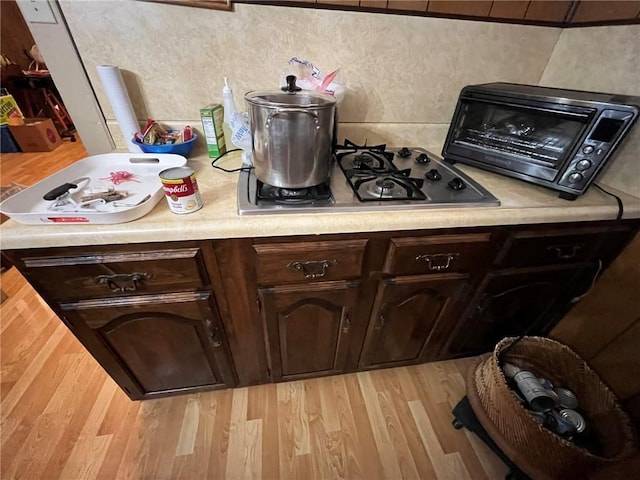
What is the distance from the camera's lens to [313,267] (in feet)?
2.42

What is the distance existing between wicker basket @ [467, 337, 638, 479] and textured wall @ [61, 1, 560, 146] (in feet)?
3.10

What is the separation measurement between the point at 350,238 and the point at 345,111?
612mm

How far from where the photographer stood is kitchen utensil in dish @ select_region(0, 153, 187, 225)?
0.59m

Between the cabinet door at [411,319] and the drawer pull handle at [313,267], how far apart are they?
0.20 m

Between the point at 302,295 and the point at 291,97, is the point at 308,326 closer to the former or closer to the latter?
the point at 302,295

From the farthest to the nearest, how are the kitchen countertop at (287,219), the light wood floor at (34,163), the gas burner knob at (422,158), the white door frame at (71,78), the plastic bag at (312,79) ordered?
the light wood floor at (34,163), the gas burner knob at (422,158), the plastic bag at (312,79), the white door frame at (71,78), the kitchen countertop at (287,219)

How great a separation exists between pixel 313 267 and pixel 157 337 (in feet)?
1.71

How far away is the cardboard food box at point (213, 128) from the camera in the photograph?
0.90 metres

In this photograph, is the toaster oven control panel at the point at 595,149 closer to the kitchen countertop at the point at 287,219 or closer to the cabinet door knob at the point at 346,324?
the kitchen countertop at the point at 287,219

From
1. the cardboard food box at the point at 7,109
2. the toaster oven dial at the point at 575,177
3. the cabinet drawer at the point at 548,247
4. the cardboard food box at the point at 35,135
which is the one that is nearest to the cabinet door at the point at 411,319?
the cabinet drawer at the point at 548,247

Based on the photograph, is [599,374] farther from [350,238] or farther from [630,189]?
[350,238]

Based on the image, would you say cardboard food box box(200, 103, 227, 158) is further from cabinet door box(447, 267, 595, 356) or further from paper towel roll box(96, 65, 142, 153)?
cabinet door box(447, 267, 595, 356)

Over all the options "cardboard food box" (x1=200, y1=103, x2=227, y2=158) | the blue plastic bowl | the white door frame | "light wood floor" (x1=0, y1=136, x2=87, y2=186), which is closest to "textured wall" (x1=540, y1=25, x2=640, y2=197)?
"cardboard food box" (x1=200, y1=103, x2=227, y2=158)

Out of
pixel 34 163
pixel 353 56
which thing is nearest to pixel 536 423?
pixel 353 56
